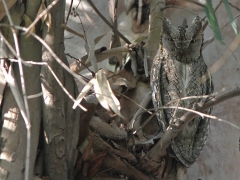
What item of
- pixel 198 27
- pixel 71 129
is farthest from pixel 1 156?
pixel 198 27

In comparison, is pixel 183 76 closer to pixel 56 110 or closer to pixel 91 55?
pixel 91 55

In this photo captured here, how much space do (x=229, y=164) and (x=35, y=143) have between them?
1.38 m

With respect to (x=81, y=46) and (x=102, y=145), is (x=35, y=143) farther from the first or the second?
(x=81, y=46)

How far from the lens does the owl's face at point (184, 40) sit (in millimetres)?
2549

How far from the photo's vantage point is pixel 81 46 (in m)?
2.94

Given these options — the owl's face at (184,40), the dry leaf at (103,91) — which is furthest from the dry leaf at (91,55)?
the owl's face at (184,40)

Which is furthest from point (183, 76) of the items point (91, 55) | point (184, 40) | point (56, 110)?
point (56, 110)

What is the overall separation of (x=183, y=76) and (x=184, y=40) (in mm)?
218

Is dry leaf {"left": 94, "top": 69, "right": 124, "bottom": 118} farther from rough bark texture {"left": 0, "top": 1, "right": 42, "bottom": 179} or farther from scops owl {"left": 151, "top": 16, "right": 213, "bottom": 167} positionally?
scops owl {"left": 151, "top": 16, "right": 213, "bottom": 167}

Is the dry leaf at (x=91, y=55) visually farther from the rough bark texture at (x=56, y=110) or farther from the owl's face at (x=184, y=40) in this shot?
the owl's face at (x=184, y=40)

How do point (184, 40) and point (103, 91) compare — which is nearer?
point (103, 91)

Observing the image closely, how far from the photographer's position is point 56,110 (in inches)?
71.6

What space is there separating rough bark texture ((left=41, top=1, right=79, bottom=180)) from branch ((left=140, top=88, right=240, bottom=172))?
383mm

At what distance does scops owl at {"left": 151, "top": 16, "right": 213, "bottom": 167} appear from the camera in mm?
2570
